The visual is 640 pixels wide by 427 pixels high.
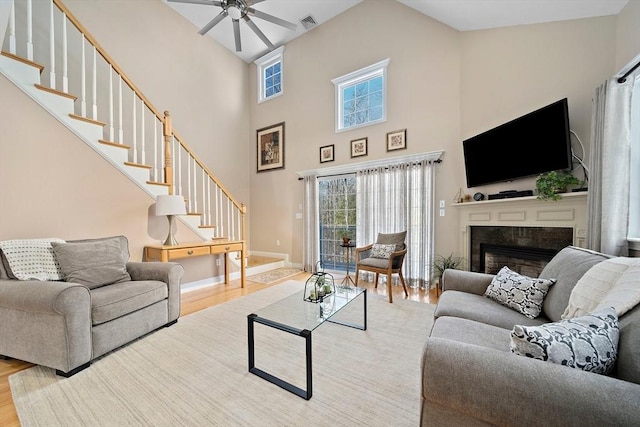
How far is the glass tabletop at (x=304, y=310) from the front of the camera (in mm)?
1786

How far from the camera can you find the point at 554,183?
8.41ft

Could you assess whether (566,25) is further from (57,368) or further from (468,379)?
(57,368)

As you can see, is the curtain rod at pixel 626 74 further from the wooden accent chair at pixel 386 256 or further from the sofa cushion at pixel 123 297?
the sofa cushion at pixel 123 297

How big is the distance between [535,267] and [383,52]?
155 inches

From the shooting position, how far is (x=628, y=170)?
210 cm

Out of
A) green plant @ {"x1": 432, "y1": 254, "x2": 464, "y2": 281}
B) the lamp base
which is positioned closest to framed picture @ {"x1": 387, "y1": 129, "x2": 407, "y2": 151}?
green plant @ {"x1": 432, "y1": 254, "x2": 464, "y2": 281}

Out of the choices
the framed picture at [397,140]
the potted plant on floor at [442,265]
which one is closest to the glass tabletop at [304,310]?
the potted plant on floor at [442,265]

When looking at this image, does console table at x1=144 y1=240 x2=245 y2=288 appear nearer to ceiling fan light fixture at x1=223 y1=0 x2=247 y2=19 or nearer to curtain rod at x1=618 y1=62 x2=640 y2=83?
ceiling fan light fixture at x1=223 y1=0 x2=247 y2=19

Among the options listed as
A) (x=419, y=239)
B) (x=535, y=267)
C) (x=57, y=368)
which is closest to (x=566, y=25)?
(x=535, y=267)

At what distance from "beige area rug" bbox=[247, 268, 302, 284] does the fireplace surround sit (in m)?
2.95

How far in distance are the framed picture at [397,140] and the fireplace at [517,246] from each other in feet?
5.51

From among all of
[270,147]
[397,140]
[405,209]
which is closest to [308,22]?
[270,147]

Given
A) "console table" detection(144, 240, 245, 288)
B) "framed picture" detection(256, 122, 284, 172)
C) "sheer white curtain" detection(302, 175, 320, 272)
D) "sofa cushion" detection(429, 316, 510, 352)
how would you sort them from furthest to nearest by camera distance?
"framed picture" detection(256, 122, 284, 172) < "sheer white curtain" detection(302, 175, 320, 272) < "console table" detection(144, 240, 245, 288) < "sofa cushion" detection(429, 316, 510, 352)

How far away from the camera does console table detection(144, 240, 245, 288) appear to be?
10.3ft
